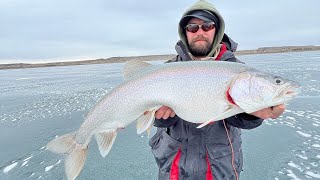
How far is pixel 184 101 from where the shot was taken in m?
2.70

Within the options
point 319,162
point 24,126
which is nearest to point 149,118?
point 319,162

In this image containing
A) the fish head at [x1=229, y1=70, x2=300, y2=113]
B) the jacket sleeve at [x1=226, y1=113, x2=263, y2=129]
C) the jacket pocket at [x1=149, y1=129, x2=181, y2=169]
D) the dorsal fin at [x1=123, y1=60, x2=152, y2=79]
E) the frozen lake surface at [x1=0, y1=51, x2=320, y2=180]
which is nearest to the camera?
the fish head at [x1=229, y1=70, x2=300, y2=113]

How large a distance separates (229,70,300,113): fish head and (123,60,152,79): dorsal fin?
2.92 ft

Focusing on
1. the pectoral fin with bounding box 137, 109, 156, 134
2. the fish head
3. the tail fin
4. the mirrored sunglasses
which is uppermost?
the mirrored sunglasses

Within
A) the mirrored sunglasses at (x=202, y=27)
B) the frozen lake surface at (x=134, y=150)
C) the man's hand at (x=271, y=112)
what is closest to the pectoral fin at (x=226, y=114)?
the man's hand at (x=271, y=112)

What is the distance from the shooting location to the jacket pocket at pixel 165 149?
3025 millimetres

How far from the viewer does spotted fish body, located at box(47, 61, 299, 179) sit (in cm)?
251

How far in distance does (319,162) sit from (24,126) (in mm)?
6620

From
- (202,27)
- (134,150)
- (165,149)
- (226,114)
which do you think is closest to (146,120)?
(165,149)

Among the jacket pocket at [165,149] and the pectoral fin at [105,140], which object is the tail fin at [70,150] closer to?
the pectoral fin at [105,140]

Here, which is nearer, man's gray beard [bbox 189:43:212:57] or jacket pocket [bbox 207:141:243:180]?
jacket pocket [bbox 207:141:243:180]

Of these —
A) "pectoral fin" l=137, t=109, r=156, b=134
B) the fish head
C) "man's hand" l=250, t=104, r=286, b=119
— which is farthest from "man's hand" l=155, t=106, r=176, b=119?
"man's hand" l=250, t=104, r=286, b=119

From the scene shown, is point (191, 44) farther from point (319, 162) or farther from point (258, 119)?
point (319, 162)

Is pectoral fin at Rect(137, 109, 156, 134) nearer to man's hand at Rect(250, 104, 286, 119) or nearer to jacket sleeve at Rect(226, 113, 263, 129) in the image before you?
jacket sleeve at Rect(226, 113, 263, 129)
